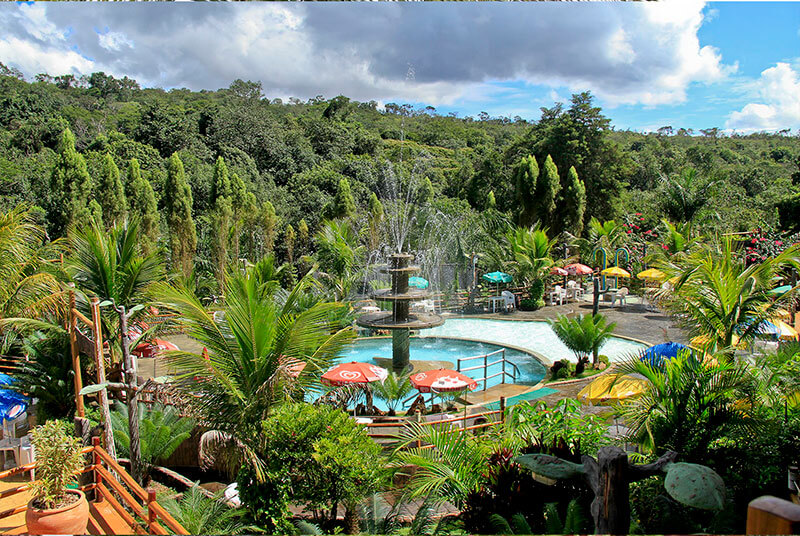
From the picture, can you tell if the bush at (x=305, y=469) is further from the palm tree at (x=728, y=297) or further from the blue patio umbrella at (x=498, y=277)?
the blue patio umbrella at (x=498, y=277)

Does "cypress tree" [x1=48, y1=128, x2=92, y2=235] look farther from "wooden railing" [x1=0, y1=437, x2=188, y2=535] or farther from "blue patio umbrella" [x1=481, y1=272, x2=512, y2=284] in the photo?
"blue patio umbrella" [x1=481, y1=272, x2=512, y2=284]

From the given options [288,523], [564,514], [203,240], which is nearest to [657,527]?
[564,514]

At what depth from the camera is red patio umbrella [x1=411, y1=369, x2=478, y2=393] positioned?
30.2ft

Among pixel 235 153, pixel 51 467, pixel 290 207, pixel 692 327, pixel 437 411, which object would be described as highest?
pixel 235 153

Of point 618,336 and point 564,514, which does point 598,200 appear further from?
point 564,514

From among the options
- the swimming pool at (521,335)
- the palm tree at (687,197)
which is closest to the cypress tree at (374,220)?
the swimming pool at (521,335)

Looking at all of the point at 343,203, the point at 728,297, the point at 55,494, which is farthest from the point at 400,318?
the point at 343,203

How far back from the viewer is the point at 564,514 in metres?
5.07

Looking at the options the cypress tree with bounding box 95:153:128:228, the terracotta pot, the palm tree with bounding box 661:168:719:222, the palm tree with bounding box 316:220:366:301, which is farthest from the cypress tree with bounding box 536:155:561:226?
the terracotta pot

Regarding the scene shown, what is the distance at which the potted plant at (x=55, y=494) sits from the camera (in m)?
4.42

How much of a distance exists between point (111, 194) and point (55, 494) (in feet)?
49.0

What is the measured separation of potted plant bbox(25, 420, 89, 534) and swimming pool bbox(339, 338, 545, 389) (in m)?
8.74

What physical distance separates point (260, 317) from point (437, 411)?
5.20 metres

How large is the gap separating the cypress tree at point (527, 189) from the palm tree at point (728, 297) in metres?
19.6
